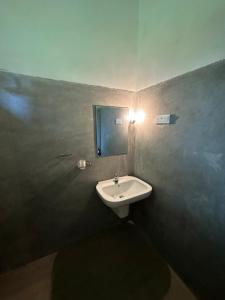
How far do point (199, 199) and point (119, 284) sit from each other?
110cm

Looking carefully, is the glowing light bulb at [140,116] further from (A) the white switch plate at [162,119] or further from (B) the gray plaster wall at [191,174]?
(A) the white switch plate at [162,119]

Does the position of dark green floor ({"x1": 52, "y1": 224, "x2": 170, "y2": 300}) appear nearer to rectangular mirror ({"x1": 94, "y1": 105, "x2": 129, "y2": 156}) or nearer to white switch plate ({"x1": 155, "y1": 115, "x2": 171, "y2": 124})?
rectangular mirror ({"x1": 94, "y1": 105, "x2": 129, "y2": 156})

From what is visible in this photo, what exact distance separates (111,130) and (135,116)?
0.38 meters

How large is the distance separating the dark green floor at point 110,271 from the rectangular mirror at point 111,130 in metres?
1.15

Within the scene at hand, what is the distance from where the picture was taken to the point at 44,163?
4.50ft

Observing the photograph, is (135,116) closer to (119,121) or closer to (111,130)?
(119,121)

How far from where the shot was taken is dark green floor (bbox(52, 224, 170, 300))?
1242 mm

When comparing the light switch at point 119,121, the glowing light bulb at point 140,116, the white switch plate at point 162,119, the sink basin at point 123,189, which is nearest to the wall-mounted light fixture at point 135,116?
the glowing light bulb at point 140,116

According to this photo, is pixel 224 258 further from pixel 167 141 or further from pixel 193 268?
pixel 167 141

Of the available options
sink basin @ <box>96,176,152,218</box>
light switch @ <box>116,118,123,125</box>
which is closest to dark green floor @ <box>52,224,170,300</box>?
sink basin @ <box>96,176,152,218</box>

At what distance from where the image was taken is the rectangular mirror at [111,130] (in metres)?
1.60

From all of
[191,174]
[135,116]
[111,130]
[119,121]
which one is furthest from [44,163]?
[191,174]

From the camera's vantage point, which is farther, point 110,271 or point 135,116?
point 135,116

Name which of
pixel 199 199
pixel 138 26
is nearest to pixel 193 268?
pixel 199 199
